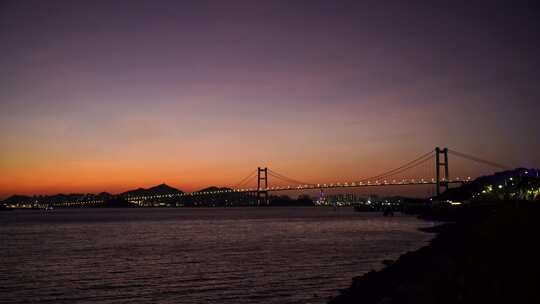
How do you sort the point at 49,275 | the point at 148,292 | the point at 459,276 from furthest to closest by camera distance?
the point at 49,275 → the point at 148,292 → the point at 459,276

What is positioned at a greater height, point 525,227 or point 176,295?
point 525,227

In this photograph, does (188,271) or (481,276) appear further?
(188,271)

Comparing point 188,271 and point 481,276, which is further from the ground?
point 481,276

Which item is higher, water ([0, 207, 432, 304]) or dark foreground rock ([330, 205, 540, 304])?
dark foreground rock ([330, 205, 540, 304])

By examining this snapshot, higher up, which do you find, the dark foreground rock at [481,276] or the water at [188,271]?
the dark foreground rock at [481,276]

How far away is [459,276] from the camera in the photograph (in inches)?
410

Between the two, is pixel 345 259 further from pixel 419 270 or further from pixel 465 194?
pixel 465 194

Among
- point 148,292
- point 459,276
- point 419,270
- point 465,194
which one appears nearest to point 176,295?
point 148,292

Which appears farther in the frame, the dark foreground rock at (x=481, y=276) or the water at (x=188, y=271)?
the water at (x=188, y=271)

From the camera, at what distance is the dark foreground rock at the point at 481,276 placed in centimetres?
888

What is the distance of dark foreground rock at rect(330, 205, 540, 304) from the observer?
8883mm

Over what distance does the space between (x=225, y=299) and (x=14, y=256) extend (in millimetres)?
17232

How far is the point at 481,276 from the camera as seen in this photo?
407 inches

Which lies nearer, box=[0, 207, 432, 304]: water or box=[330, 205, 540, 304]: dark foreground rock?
box=[330, 205, 540, 304]: dark foreground rock
